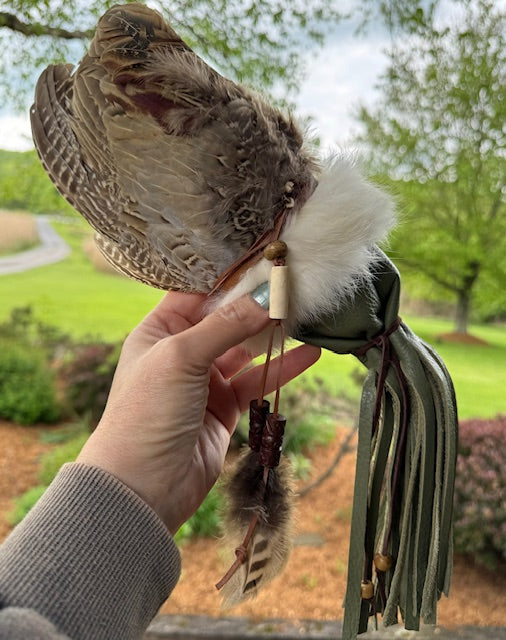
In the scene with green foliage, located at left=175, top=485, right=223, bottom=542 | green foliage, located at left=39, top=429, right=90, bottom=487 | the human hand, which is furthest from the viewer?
green foliage, located at left=39, top=429, right=90, bottom=487

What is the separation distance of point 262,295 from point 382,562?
273 millimetres

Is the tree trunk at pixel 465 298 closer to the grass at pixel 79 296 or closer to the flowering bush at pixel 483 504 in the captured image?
the flowering bush at pixel 483 504

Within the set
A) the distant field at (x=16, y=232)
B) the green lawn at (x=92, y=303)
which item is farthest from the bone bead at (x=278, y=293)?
the distant field at (x=16, y=232)

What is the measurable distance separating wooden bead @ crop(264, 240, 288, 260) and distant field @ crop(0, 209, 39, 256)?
8.44 ft

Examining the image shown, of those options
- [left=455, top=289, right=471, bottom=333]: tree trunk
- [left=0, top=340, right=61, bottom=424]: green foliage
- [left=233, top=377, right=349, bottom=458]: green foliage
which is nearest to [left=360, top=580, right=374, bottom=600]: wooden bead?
[left=233, top=377, right=349, bottom=458]: green foliage

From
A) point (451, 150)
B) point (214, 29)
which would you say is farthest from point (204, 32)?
point (451, 150)

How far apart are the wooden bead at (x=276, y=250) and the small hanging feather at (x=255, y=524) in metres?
0.21

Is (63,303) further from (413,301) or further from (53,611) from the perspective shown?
(53,611)

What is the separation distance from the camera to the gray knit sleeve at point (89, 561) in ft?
1.36

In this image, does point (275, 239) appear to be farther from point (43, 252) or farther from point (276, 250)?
point (43, 252)

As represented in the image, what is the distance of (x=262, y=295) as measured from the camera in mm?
520

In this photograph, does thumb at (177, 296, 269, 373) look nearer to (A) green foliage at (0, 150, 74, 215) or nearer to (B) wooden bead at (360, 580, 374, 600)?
(B) wooden bead at (360, 580, 374, 600)

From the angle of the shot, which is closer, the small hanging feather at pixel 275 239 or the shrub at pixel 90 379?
the small hanging feather at pixel 275 239

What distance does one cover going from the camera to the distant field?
2.75 m
